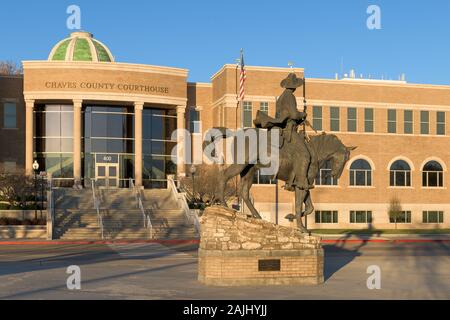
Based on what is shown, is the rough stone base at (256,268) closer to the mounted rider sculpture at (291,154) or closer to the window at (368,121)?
the mounted rider sculpture at (291,154)

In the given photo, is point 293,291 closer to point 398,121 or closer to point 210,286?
point 210,286

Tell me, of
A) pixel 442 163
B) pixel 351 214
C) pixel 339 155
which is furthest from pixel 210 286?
pixel 442 163

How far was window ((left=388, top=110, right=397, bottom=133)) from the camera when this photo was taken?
192 feet

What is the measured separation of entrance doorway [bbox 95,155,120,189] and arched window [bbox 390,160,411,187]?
70.8 ft

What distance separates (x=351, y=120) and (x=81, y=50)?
73.5 ft

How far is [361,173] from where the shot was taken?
57594mm

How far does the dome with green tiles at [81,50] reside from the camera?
5947 cm

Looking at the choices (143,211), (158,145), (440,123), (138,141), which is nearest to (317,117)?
(440,123)

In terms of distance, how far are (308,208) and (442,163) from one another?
43.3 metres

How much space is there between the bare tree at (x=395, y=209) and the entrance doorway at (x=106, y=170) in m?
21.2

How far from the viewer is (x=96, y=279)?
1833 cm

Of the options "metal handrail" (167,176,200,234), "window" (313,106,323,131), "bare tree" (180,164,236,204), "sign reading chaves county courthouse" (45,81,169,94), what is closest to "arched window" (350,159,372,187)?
"window" (313,106,323,131)
